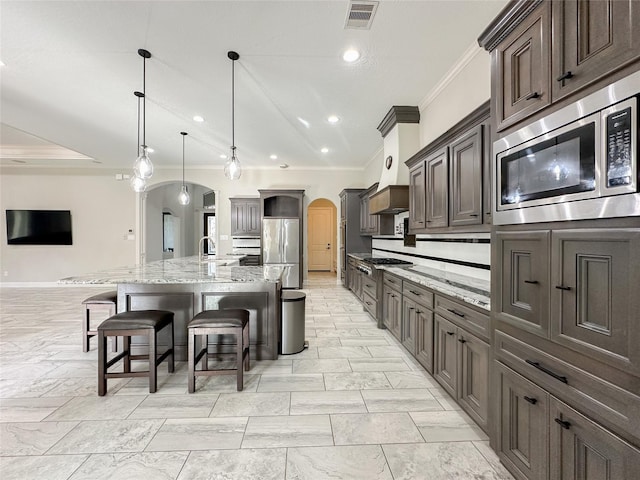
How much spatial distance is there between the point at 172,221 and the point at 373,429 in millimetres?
10075

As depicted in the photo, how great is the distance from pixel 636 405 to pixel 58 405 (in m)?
3.44

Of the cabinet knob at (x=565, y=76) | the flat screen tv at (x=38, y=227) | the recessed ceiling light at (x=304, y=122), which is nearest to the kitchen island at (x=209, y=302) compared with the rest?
the cabinet knob at (x=565, y=76)

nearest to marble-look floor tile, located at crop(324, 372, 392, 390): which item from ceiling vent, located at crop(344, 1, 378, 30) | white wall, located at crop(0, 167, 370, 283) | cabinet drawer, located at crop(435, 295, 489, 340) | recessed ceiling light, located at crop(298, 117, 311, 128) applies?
cabinet drawer, located at crop(435, 295, 489, 340)

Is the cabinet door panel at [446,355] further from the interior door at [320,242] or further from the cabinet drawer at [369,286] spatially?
the interior door at [320,242]

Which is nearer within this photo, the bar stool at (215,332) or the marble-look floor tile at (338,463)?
the marble-look floor tile at (338,463)

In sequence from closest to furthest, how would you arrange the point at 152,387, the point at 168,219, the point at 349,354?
the point at 152,387 < the point at 349,354 < the point at 168,219

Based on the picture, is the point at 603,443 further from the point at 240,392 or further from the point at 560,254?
the point at 240,392

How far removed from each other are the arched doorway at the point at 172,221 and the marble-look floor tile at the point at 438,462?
21.3ft

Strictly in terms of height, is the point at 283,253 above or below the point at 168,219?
below

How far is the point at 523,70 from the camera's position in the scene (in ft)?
4.88

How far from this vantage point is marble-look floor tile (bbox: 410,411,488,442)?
196 cm

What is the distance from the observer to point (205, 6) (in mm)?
2373

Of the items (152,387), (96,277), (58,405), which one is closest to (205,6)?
(96,277)

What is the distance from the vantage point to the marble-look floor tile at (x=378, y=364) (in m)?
2.95
